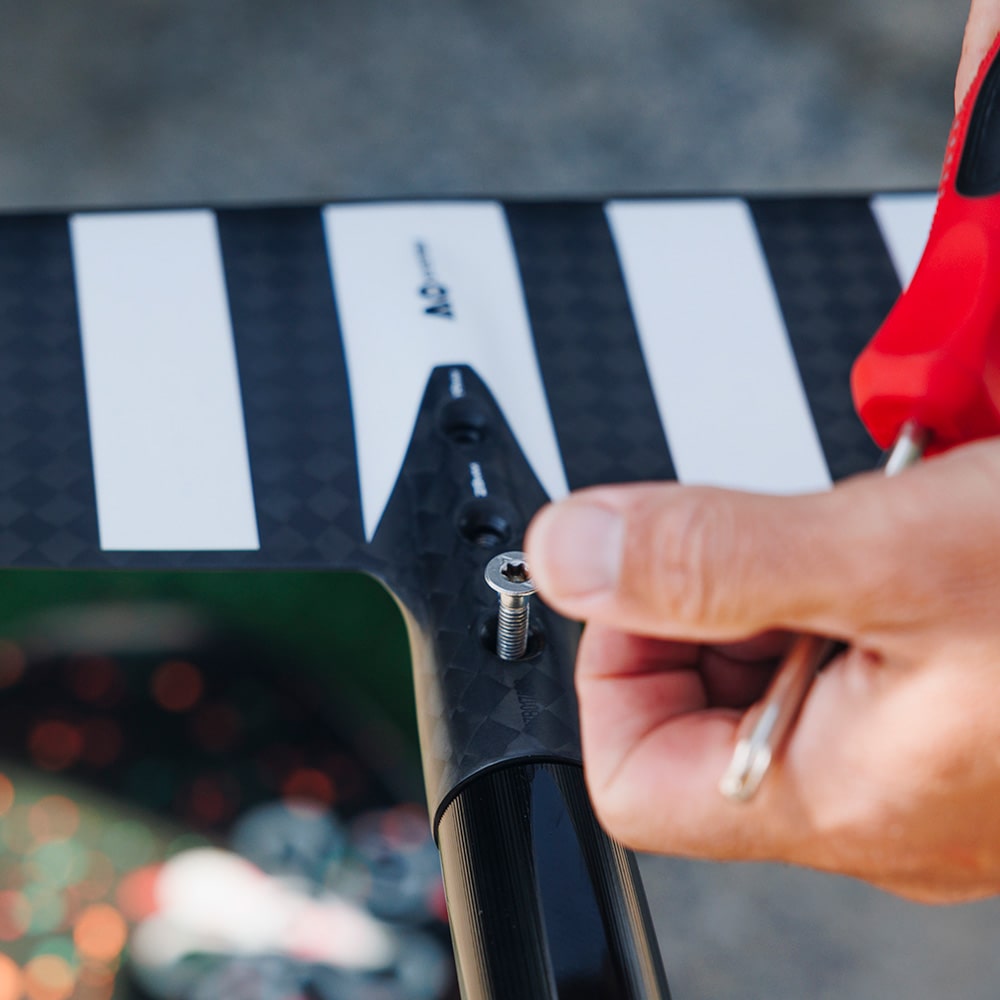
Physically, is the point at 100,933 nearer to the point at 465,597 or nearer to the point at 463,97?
the point at 465,597

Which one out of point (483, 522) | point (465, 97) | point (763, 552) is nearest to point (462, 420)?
point (483, 522)

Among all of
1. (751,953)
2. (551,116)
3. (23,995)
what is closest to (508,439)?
(23,995)

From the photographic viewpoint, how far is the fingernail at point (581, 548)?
0.42 meters

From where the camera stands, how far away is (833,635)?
44 cm

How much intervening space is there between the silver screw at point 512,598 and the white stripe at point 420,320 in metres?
0.16

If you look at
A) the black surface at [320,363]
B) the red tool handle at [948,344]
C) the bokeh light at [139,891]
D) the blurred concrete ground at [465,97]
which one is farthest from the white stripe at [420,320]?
the blurred concrete ground at [465,97]

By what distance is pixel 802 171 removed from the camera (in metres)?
1.95

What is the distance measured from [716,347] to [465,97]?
4.16 ft

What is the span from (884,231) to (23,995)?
3.26 ft

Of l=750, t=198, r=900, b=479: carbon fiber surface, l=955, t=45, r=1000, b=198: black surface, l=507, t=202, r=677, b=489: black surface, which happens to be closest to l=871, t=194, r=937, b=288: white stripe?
l=750, t=198, r=900, b=479: carbon fiber surface

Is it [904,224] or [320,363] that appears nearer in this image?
[320,363]

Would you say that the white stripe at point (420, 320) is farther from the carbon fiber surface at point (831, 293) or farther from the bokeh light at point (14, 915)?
the bokeh light at point (14, 915)

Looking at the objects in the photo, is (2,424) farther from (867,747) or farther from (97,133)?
(97,133)

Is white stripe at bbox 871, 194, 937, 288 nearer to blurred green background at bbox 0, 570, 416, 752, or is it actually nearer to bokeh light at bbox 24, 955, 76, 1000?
blurred green background at bbox 0, 570, 416, 752
